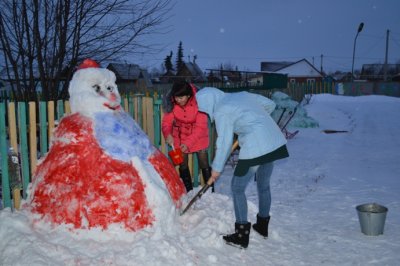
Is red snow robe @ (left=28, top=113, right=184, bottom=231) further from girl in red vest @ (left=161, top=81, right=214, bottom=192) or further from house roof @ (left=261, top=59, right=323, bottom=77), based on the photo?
house roof @ (left=261, top=59, right=323, bottom=77)

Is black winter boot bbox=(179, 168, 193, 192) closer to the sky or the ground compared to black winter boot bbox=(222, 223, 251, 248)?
closer to the sky

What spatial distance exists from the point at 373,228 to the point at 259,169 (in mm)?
1508

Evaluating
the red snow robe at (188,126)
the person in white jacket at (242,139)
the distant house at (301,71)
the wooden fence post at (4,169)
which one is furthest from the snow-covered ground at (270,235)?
the distant house at (301,71)

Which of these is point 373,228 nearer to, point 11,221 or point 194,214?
point 194,214

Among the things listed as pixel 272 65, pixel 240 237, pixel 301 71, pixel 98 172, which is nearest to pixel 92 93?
pixel 98 172

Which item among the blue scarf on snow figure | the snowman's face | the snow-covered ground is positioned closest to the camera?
the snow-covered ground

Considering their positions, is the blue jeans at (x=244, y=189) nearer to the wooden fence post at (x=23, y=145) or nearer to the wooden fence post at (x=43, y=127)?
the wooden fence post at (x=43, y=127)

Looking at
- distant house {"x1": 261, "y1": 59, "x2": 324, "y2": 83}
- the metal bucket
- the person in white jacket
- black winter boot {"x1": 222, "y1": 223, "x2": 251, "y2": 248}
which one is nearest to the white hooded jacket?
the person in white jacket

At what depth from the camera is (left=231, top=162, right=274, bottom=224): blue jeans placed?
3.85 metres

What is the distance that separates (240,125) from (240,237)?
1.12 meters

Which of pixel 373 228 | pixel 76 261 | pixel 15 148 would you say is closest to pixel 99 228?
pixel 76 261

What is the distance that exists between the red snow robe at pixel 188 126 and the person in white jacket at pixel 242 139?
1105 millimetres

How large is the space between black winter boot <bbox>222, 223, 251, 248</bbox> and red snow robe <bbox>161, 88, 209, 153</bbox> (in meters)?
1.54

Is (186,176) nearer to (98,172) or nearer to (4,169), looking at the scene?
(98,172)
